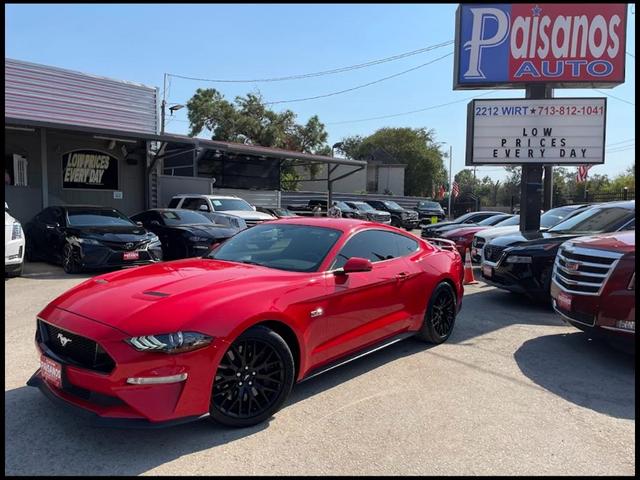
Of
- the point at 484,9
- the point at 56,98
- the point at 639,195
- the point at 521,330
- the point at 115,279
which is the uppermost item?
the point at 484,9

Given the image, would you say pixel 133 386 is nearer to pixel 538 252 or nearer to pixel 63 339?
pixel 63 339

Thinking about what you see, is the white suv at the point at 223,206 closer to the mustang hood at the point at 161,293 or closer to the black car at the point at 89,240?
the black car at the point at 89,240

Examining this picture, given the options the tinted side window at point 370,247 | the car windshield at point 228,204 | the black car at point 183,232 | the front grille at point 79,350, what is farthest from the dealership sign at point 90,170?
the front grille at point 79,350

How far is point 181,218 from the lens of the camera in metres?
12.3

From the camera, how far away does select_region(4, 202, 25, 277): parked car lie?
27.7ft

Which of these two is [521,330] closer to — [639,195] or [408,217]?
[639,195]

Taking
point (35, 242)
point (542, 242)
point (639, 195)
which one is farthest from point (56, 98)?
point (639, 195)

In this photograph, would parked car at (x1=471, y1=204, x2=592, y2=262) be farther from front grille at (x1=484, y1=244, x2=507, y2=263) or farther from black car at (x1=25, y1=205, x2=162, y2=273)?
black car at (x1=25, y1=205, x2=162, y2=273)

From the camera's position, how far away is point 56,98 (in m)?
14.7

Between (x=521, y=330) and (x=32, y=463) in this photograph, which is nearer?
(x=32, y=463)

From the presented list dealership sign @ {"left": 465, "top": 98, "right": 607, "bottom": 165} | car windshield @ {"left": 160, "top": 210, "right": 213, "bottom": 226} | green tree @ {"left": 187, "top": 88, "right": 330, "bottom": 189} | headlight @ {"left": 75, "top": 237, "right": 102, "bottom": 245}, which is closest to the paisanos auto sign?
dealership sign @ {"left": 465, "top": 98, "right": 607, "bottom": 165}

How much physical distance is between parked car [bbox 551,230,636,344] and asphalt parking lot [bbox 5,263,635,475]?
48 centimetres

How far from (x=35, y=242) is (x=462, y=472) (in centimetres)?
1117

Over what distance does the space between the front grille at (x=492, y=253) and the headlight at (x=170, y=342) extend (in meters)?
6.27
